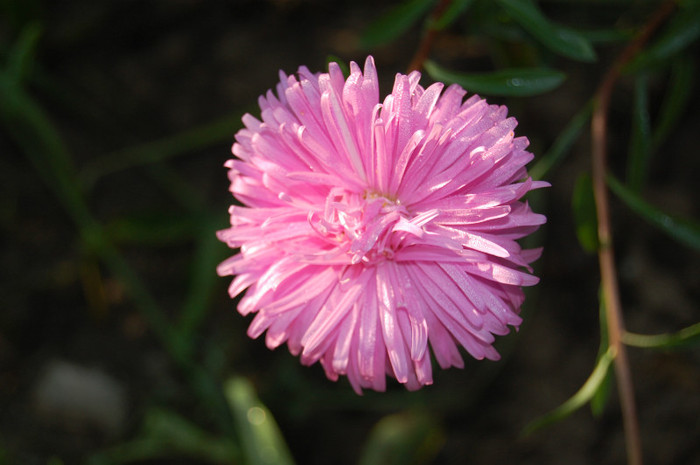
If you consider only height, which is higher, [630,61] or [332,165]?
[630,61]

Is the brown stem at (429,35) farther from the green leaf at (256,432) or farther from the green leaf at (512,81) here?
the green leaf at (256,432)

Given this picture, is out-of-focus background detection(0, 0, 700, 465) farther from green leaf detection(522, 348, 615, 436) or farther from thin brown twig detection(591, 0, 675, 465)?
green leaf detection(522, 348, 615, 436)

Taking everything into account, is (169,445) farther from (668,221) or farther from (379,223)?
(668,221)

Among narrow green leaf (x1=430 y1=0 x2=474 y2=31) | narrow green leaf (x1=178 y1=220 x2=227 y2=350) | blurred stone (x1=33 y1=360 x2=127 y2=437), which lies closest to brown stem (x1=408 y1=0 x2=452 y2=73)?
narrow green leaf (x1=430 y1=0 x2=474 y2=31)

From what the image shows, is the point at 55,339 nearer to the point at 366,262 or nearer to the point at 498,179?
the point at 366,262

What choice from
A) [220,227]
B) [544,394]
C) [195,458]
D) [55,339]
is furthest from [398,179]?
[55,339]

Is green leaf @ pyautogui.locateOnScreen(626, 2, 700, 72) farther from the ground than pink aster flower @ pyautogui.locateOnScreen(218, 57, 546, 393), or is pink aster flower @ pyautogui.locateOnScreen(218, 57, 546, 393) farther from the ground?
green leaf @ pyautogui.locateOnScreen(626, 2, 700, 72)

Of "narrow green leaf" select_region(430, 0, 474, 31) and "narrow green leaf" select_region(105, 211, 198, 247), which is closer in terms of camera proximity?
"narrow green leaf" select_region(430, 0, 474, 31)
